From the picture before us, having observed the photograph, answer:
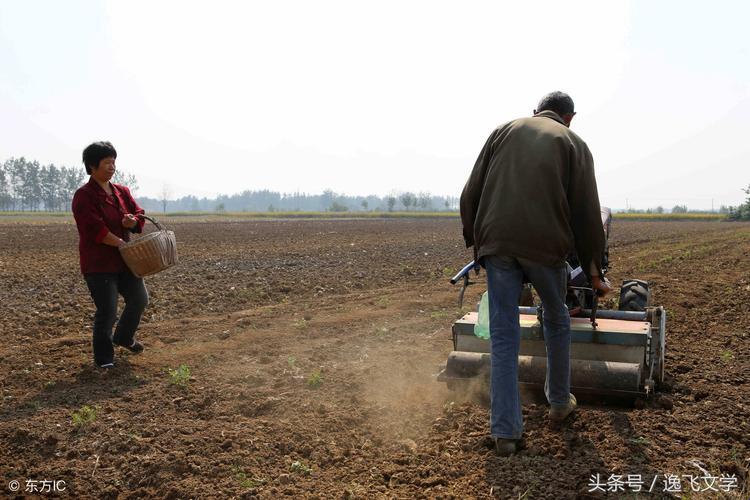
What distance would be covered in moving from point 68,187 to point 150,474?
155501 millimetres

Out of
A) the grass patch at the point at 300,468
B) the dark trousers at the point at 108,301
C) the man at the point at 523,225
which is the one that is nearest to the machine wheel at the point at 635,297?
the man at the point at 523,225

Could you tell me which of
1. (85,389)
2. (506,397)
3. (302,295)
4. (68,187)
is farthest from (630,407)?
(68,187)

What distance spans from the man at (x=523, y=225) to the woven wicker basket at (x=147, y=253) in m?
2.96

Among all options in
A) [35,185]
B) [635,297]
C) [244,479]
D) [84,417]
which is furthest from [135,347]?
[35,185]

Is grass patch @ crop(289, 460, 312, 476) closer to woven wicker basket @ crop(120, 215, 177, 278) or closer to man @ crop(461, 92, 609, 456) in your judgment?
man @ crop(461, 92, 609, 456)

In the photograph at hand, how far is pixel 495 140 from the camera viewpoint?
12.0 feet

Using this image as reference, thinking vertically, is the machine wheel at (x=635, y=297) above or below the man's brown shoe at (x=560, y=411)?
above

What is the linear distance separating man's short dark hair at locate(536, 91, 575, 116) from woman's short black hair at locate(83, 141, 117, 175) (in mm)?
3710

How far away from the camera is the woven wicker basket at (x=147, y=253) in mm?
5379

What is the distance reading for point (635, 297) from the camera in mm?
6039

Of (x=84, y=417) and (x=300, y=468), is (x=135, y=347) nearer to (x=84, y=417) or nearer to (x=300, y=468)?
(x=84, y=417)

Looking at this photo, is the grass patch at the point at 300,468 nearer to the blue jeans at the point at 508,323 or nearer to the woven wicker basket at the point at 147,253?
the blue jeans at the point at 508,323

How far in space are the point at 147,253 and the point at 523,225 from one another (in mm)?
3394

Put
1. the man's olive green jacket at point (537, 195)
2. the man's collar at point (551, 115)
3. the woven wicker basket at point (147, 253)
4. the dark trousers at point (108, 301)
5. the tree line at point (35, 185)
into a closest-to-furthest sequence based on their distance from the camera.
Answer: the man's olive green jacket at point (537, 195) < the man's collar at point (551, 115) < the woven wicker basket at point (147, 253) < the dark trousers at point (108, 301) < the tree line at point (35, 185)
